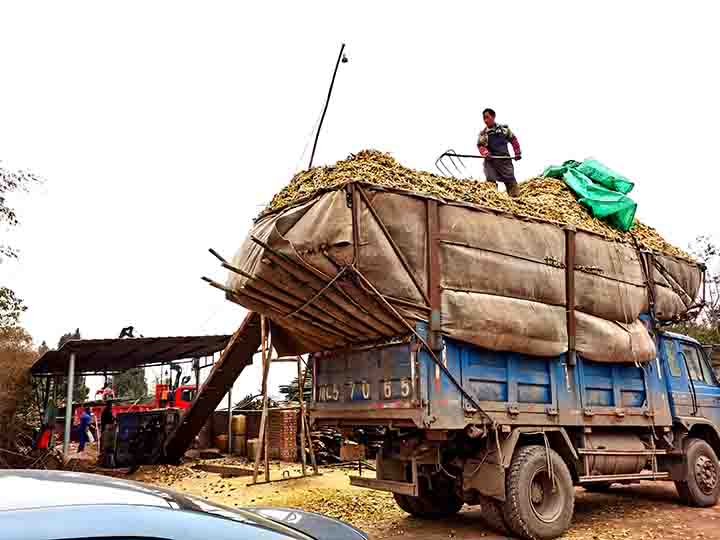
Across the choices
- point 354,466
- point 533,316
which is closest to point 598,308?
point 533,316

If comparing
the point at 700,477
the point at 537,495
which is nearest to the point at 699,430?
the point at 700,477

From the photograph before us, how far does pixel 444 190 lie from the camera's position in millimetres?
7793

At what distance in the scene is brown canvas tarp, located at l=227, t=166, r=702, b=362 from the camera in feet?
22.8

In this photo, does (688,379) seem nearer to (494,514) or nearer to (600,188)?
(600,188)

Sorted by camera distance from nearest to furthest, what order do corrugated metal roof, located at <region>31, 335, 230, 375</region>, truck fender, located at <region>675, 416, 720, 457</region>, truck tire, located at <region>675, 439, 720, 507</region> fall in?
truck tire, located at <region>675, 439, 720, 507</region> → truck fender, located at <region>675, 416, 720, 457</region> → corrugated metal roof, located at <region>31, 335, 230, 375</region>

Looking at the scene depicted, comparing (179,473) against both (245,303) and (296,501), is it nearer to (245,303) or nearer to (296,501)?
(296,501)

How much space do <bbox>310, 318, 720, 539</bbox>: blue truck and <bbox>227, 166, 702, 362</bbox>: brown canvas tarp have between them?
0.93 feet

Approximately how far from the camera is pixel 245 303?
7684 mm

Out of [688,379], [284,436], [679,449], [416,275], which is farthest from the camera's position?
[284,436]

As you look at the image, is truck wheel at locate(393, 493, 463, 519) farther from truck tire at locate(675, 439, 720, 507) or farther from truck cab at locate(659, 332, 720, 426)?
truck cab at locate(659, 332, 720, 426)

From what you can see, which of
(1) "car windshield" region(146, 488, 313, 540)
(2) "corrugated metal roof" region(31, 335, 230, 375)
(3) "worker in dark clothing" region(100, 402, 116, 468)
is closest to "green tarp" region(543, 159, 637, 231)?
(1) "car windshield" region(146, 488, 313, 540)

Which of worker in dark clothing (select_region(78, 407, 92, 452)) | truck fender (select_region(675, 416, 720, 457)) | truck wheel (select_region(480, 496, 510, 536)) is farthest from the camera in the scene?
worker in dark clothing (select_region(78, 407, 92, 452))

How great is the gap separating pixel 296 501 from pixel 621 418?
16.1 ft

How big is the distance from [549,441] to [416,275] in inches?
112
